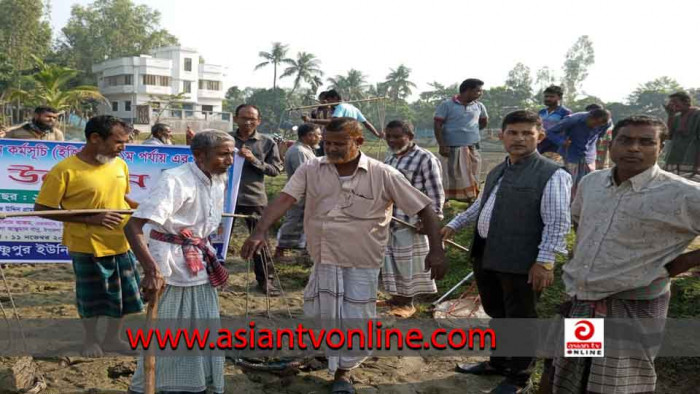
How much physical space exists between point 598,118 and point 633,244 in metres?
4.48

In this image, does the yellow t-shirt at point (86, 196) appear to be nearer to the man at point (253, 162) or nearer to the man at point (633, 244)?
the man at point (253, 162)

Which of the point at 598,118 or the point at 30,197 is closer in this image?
the point at 30,197

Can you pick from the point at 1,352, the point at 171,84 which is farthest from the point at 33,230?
the point at 171,84

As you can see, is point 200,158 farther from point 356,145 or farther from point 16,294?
point 16,294

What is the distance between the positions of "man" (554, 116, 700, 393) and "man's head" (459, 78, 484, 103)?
4.37m

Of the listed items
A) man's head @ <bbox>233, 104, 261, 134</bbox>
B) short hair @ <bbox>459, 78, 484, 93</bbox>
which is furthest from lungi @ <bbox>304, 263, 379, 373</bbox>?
short hair @ <bbox>459, 78, 484, 93</bbox>

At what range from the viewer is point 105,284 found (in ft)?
12.1

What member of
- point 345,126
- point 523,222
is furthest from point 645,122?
point 345,126

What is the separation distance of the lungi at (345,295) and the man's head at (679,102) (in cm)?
634

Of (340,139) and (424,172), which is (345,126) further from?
(424,172)

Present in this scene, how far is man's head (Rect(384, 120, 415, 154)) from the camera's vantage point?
16.1ft

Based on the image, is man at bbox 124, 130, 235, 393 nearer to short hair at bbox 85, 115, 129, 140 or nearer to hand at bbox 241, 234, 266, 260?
hand at bbox 241, 234, 266, 260

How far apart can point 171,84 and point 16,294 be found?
172ft

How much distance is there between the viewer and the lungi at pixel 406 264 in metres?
4.86
